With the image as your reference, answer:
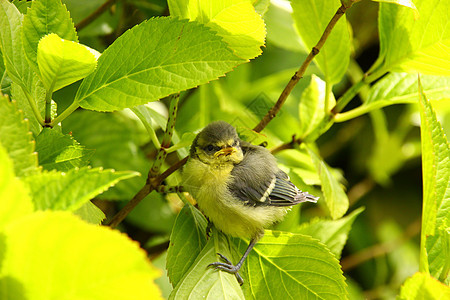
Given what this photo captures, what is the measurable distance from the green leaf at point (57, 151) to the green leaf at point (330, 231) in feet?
2.52

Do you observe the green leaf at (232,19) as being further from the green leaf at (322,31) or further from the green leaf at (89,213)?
the green leaf at (89,213)

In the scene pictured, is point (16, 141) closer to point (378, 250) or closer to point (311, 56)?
point (311, 56)

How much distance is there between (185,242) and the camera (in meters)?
1.01

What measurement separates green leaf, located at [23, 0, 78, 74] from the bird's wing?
0.67 meters

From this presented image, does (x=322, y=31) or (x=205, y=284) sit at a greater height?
(x=322, y=31)

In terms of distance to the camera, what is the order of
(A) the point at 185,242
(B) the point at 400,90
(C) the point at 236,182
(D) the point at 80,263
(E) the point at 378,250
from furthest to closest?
1. (E) the point at 378,250
2. (C) the point at 236,182
3. (B) the point at 400,90
4. (A) the point at 185,242
5. (D) the point at 80,263

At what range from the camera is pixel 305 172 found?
1.49 m

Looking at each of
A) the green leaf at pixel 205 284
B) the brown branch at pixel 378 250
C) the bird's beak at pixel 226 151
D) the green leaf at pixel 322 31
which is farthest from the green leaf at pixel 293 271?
the brown branch at pixel 378 250

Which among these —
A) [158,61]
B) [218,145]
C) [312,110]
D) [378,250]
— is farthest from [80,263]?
[378,250]

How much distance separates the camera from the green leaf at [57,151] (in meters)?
0.81

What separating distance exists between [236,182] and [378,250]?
120 cm

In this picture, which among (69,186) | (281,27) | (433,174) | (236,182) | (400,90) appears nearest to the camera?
(69,186)

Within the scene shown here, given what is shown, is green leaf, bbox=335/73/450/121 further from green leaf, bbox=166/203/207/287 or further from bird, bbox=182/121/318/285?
green leaf, bbox=166/203/207/287

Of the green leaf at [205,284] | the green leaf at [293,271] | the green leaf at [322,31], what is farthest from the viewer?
the green leaf at [322,31]
